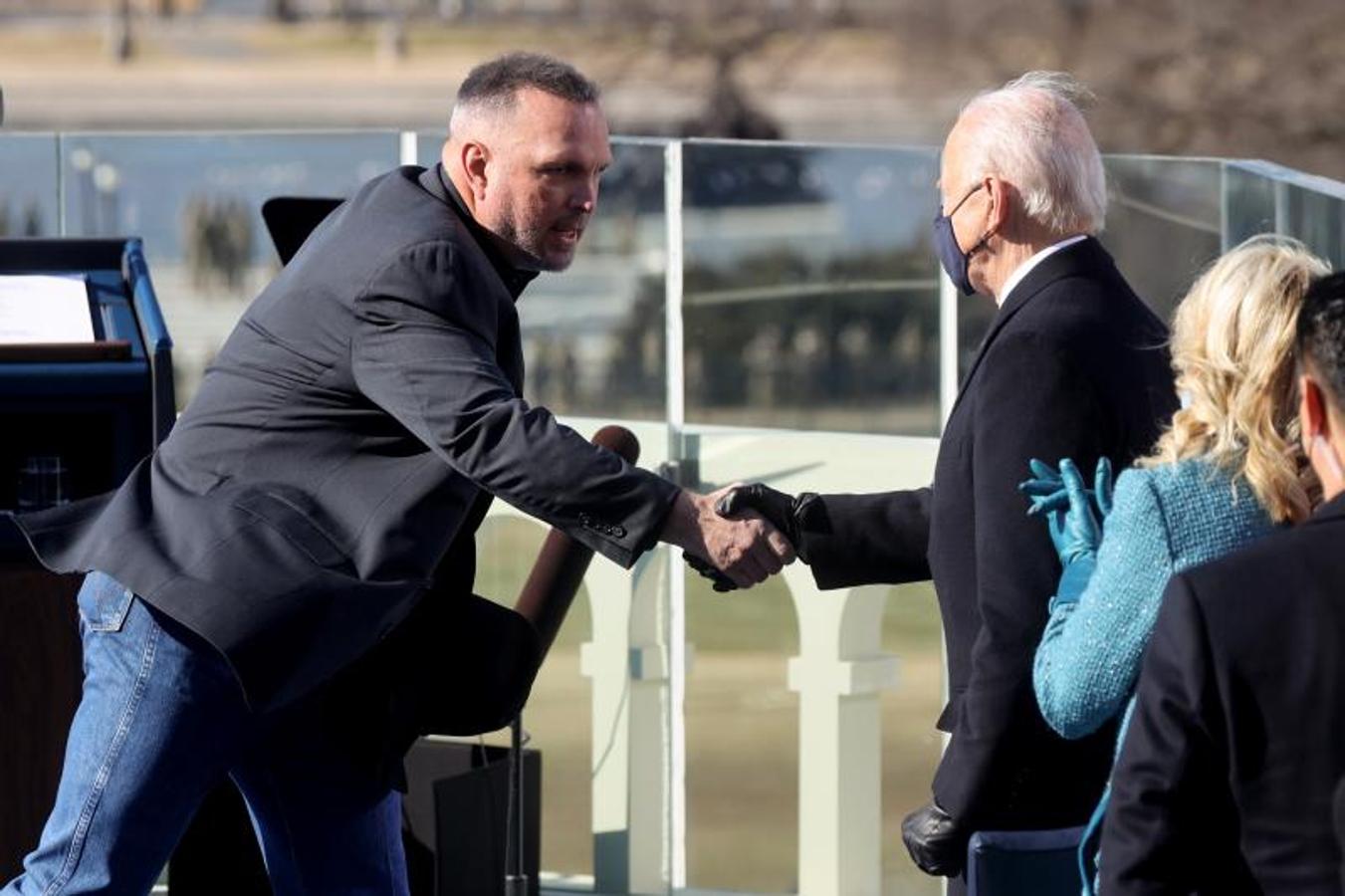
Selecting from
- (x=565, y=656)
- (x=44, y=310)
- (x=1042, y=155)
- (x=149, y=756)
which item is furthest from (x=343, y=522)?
(x=565, y=656)

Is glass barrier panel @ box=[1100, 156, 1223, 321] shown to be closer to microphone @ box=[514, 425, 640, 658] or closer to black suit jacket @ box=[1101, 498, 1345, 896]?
microphone @ box=[514, 425, 640, 658]

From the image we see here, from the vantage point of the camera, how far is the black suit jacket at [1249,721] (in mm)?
2230

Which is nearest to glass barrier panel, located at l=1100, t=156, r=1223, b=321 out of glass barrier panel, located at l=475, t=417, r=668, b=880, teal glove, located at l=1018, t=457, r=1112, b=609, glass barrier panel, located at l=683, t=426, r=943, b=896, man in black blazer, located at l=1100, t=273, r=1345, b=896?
glass barrier panel, located at l=683, t=426, r=943, b=896

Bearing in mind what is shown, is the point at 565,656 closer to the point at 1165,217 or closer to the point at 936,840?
the point at 1165,217

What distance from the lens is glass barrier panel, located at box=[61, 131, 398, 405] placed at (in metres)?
5.78

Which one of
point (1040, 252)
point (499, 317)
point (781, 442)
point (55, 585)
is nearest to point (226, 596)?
point (499, 317)

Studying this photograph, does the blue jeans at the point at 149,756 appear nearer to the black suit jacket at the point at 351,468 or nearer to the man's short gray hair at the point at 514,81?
the black suit jacket at the point at 351,468

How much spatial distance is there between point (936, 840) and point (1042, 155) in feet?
2.93

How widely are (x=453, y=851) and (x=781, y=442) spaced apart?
1251mm

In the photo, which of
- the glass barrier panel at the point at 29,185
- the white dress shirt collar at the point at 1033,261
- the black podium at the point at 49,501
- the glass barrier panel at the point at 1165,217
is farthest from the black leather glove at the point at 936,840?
the glass barrier panel at the point at 29,185

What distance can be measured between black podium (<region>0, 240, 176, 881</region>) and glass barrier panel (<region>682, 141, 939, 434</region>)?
155 cm

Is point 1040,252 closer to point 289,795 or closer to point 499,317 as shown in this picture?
point 499,317

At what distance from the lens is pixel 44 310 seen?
14.1 ft

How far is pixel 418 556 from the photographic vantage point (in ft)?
11.0
